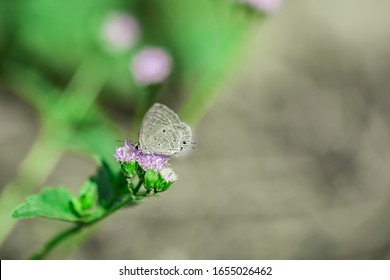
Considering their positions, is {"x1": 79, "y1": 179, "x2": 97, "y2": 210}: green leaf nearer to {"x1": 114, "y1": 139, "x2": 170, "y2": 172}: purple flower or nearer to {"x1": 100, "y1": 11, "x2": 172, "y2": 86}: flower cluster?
{"x1": 114, "y1": 139, "x2": 170, "y2": 172}: purple flower

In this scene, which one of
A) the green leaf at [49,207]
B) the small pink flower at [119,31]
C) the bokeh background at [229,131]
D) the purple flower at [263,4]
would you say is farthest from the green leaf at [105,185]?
the small pink flower at [119,31]

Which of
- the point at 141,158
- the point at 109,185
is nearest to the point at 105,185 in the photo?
the point at 109,185

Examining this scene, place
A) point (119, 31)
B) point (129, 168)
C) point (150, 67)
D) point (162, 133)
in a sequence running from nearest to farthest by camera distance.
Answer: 1. point (129, 168)
2. point (162, 133)
3. point (150, 67)
4. point (119, 31)

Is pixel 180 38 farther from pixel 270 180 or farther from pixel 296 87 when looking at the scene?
pixel 270 180

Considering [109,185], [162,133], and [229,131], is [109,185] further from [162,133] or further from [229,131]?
[229,131]

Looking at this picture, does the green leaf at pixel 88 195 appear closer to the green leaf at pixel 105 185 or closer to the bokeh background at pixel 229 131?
the green leaf at pixel 105 185

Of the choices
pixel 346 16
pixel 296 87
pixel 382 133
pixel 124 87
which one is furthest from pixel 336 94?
pixel 124 87
